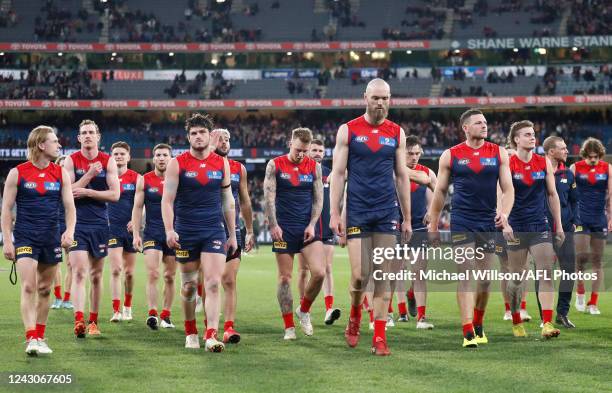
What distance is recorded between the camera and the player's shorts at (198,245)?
31.7 feet

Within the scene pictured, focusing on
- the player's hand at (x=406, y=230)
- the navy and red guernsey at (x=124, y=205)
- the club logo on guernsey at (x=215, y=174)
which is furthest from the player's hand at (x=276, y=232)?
the navy and red guernsey at (x=124, y=205)

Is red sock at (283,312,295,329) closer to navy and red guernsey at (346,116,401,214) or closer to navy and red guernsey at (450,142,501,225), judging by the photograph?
navy and red guernsey at (346,116,401,214)

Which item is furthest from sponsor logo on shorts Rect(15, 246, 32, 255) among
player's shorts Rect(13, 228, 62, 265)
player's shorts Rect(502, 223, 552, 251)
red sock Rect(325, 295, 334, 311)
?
player's shorts Rect(502, 223, 552, 251)

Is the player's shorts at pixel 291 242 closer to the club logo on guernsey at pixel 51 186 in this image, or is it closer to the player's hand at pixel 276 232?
the player's hand at pixel 276 232

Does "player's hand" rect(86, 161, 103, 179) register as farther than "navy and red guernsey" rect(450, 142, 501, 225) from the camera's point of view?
Yes

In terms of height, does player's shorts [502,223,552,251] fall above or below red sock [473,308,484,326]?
above

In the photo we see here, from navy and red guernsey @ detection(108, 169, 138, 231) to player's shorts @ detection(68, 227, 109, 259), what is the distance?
1.97 m

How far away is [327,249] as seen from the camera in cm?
1333

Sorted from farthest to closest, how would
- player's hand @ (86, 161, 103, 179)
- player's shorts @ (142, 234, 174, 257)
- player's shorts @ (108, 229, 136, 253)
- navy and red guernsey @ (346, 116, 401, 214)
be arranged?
player's shorts @ (108, 229, 136, 253) < player's shorts @ (142, 234, 174, 257) < player's hand @ (86, 161, 103, 179) < navy and red guernsey @ (346, 116, 401, 214)

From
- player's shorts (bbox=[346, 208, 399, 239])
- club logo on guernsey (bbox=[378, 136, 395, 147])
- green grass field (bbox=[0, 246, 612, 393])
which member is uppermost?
club logo on guernsey (bbox=[378, 136, 395, 147])

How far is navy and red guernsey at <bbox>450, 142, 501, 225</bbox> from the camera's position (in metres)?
9.98

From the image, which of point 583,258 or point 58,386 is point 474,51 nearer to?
point 583,258

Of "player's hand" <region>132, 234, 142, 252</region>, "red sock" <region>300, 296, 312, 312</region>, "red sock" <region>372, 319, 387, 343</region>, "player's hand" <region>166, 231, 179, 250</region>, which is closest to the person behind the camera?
"red sock" <region>372, 319, 387, 343</region>

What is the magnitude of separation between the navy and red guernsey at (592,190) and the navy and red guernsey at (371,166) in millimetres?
5246
